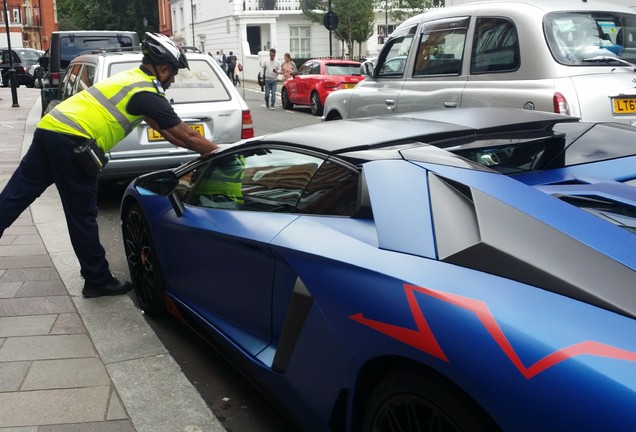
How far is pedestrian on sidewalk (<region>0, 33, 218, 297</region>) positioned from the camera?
4609mm

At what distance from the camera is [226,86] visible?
26.3 ft

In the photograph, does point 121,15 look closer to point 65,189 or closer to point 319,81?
point 319,81

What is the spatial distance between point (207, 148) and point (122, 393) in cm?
174

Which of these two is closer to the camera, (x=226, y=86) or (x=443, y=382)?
(x=443, y=382)

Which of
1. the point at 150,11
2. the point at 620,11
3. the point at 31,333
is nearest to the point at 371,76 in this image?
the point at 620,11

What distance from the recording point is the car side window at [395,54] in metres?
8.05

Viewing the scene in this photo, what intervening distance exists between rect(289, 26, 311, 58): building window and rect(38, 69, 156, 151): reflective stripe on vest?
154 feet

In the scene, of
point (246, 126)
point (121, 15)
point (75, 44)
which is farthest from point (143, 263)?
point (121, 15)

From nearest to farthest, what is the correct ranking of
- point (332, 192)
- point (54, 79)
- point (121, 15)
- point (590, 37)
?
1. point (332, 192)
2. point (590, 37)
3. point (54, 79)
4. point (121, 15)

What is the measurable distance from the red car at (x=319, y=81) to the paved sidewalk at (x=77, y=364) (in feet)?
47.9

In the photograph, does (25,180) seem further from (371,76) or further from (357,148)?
(371,76)

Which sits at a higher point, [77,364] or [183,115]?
[183,115]

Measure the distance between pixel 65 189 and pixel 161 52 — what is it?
43.6 inches

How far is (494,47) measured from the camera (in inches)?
262
